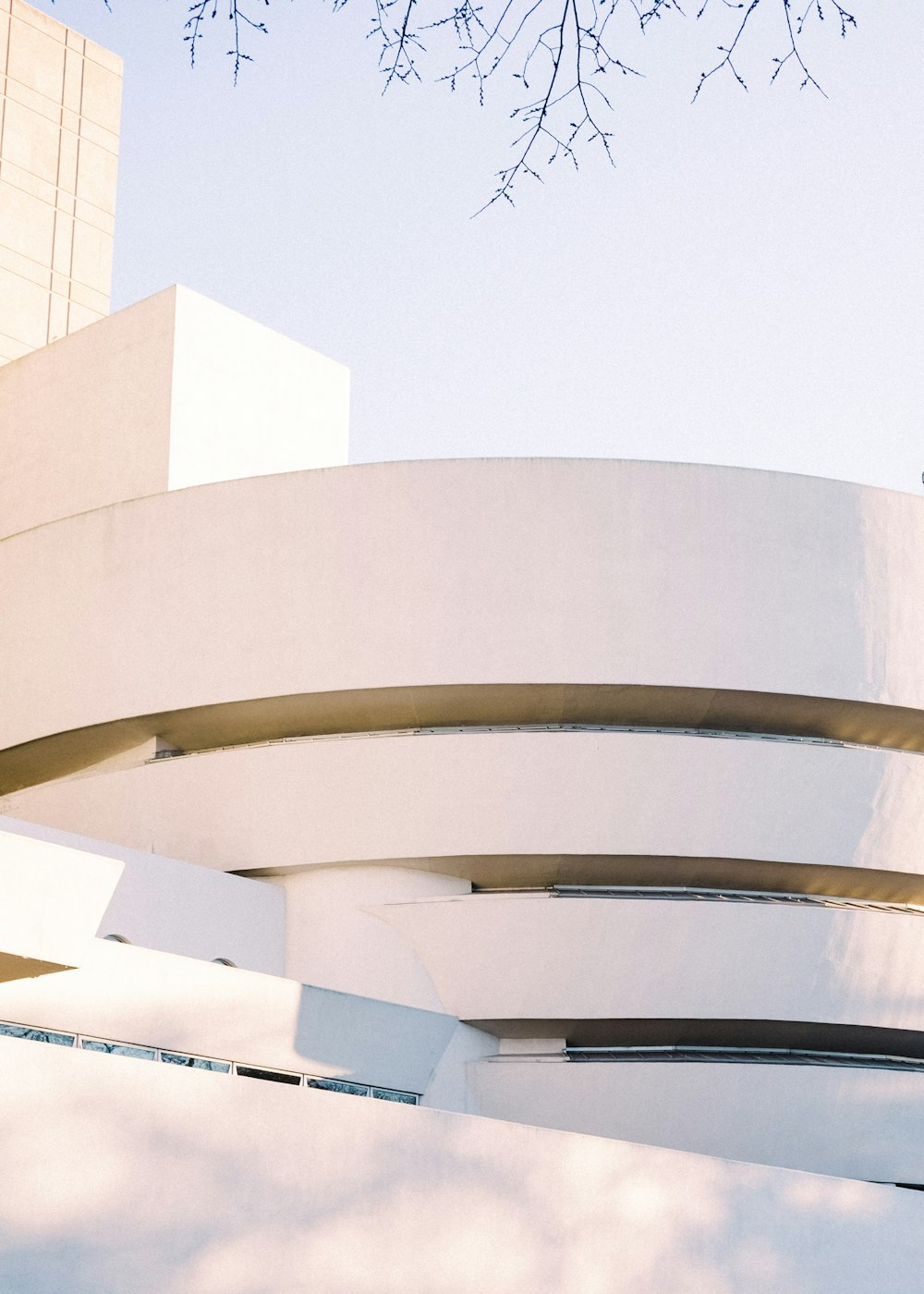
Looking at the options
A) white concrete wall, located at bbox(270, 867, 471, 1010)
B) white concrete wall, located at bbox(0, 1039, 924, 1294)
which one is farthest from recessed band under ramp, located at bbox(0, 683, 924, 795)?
white concrete wall, located at bbox(0, 1039, 924, 1294)

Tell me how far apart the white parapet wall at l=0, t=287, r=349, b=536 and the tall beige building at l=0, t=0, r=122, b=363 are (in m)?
4.19

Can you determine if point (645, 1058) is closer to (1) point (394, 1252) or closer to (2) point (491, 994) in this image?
(2) point (491, 994)

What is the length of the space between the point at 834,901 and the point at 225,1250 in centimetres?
1168

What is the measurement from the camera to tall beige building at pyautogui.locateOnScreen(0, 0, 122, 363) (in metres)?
26.0

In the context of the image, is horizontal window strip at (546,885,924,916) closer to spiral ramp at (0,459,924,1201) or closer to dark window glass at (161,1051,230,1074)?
spiral ramp at (0,459,924,1201)

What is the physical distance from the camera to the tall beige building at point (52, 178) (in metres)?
26.0

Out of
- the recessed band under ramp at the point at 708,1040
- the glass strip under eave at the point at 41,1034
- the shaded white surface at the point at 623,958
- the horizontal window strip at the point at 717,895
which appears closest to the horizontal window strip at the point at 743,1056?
the recessed band under ramp at the point at 708,1040

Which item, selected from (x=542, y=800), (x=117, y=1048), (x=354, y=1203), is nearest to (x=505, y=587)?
(x=542, y=800)

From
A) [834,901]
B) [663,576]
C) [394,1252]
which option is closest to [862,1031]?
[834,901]

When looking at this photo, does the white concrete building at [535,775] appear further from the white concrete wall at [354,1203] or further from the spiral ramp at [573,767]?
the white concrete wall at [354,1203]

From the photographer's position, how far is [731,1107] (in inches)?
643

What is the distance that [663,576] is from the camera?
17234 mm

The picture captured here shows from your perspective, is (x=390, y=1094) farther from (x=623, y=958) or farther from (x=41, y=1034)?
(x=41, y=1034)

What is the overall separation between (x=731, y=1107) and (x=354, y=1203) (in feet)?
31.3
